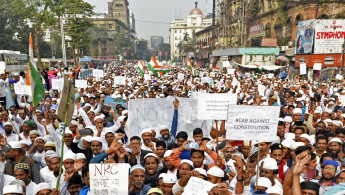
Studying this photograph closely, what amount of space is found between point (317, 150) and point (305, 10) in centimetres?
3041

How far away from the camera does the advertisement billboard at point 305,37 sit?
24.9 meters

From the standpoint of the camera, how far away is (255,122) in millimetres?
3266

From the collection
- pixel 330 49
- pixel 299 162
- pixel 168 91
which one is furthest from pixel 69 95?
pixel 330 49

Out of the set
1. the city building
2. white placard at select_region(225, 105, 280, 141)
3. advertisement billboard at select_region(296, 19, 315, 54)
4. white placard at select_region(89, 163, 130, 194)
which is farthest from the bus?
the city building

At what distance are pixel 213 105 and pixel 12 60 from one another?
974 inches

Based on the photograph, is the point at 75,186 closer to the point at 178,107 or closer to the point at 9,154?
the point at 9,154

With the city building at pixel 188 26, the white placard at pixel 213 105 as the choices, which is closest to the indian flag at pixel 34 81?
the white placard at pixel 213 105

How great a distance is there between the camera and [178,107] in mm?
6121

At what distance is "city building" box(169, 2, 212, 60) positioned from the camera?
388ft

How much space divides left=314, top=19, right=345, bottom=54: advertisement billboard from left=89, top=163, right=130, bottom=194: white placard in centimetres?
2570

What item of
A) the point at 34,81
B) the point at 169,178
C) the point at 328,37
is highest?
the point at 328,37

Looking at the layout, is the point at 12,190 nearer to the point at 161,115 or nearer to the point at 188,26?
the point at 161,115

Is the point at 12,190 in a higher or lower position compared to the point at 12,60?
lower

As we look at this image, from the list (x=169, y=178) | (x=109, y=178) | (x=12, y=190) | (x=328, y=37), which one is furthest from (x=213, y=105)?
(x=328, y=37)
